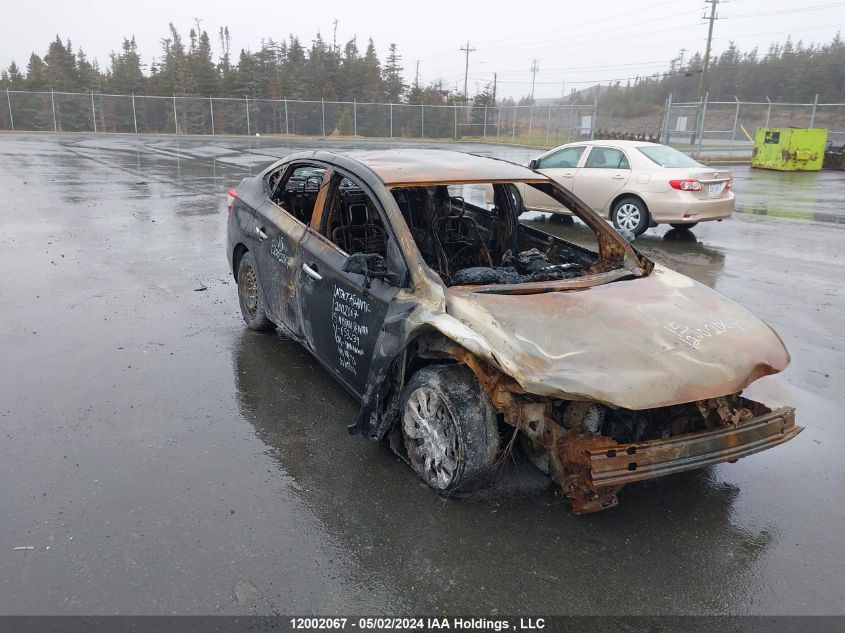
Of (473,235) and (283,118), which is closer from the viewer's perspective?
(473,235)

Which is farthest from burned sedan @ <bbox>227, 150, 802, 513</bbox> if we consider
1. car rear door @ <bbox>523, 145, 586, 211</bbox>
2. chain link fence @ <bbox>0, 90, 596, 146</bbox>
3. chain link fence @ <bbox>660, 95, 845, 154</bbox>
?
chain link fence @ <bbox>0, 90, 596, 146</bbox>

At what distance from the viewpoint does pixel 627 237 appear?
4.88m

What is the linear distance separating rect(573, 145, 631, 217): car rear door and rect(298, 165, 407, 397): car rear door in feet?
22.1

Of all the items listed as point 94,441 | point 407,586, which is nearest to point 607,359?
point 407,586

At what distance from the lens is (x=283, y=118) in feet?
135

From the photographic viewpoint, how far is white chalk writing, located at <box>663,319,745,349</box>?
11.1ft

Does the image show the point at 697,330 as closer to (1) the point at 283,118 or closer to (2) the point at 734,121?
(2) the point at 734,121

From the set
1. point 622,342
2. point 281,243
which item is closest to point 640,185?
point 281,243

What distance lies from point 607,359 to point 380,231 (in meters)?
2.40

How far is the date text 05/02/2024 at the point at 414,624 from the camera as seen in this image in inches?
105

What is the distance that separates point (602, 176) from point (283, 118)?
112 ft

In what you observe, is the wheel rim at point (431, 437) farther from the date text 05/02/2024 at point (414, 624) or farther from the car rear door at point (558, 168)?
the car rear door at point (558, 168)

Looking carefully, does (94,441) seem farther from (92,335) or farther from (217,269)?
(217,269)

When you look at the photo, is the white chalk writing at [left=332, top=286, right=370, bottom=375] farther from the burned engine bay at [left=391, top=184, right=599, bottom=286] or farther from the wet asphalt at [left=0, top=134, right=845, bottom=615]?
the burned engine bay at [left=391, top=184, right=599, bottom=286]
